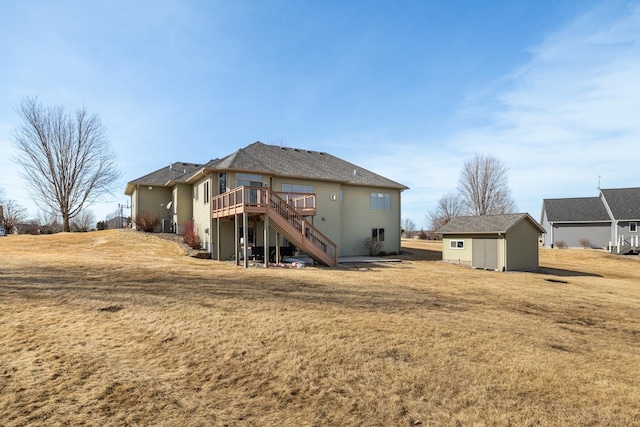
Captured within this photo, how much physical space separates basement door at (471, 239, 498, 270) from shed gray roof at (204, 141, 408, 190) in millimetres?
7607

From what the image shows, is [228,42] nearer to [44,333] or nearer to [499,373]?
[44,333]

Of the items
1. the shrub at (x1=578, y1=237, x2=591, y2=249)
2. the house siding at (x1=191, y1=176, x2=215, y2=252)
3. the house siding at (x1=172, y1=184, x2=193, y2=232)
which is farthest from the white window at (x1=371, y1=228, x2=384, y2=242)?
the shrub at (x1=578, y1=237, x2=591, y2=249)

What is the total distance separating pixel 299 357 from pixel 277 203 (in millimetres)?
12561

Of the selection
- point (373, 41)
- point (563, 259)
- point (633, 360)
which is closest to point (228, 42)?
point (373, 41)

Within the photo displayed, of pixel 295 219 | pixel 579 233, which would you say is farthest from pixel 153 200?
pixel 579 233

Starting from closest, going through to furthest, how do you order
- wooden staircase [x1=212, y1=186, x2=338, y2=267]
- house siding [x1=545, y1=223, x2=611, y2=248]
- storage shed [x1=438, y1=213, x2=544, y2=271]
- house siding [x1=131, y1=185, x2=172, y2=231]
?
wooden staircase [x1=212, y1=186, x2=338, y2=267]
storage shed [x1=438, y1=213, x2=544, y2=271]
house siding [x1=131, y1=185, x2=172, y2=231]
house siding [x1=545, y1=223, x2=611, y2=248]

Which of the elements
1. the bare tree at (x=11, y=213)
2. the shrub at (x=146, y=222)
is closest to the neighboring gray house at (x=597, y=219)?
the shrub at (x=146, y=222)

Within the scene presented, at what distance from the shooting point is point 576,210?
40.9 metres

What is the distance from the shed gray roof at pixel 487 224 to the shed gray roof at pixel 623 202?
2153cm

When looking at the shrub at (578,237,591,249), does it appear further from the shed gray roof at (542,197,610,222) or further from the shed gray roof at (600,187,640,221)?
the shed gray roof at (600,187,640,221)

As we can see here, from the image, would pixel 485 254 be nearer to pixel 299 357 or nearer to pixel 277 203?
pixel 277 203

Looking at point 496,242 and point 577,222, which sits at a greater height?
point 577,222

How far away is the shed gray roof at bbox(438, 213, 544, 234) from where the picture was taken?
73.2 ft

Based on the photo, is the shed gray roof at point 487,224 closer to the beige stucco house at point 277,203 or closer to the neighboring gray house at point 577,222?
the beige stucco house at point 277,203
